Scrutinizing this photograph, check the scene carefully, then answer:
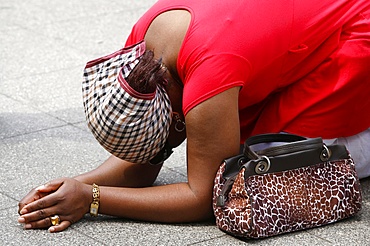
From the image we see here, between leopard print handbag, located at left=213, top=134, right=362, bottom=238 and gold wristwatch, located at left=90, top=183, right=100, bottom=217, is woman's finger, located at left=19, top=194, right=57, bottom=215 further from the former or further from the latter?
leopard print handbag, located at left=213, top=134, right=362, bottom=238

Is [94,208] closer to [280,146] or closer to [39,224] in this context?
[39,224]

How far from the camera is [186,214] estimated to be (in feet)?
13.0

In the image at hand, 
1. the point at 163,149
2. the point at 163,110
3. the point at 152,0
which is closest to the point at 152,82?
the point at 163,110

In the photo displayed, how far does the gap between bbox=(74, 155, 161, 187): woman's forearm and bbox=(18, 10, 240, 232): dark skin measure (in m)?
0.26

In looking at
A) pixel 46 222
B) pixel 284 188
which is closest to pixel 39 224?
pixel 46 222

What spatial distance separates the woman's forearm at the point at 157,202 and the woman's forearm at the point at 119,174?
0.35 metres

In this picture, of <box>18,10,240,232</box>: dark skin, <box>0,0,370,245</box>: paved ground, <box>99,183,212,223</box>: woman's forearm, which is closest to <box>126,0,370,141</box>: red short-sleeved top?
<box>18,10,240,232</box>: dark skin

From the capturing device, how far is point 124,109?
3.78 metres

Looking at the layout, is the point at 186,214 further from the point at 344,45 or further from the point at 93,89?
the point at 344,45

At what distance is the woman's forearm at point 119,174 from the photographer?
4.33 m

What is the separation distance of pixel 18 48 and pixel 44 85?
0.92 metres

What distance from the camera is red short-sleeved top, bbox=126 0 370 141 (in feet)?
12.5

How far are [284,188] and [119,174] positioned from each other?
914 mm

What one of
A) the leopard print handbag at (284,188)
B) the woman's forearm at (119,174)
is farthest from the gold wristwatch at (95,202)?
the leopard print handbag at (284,188)
